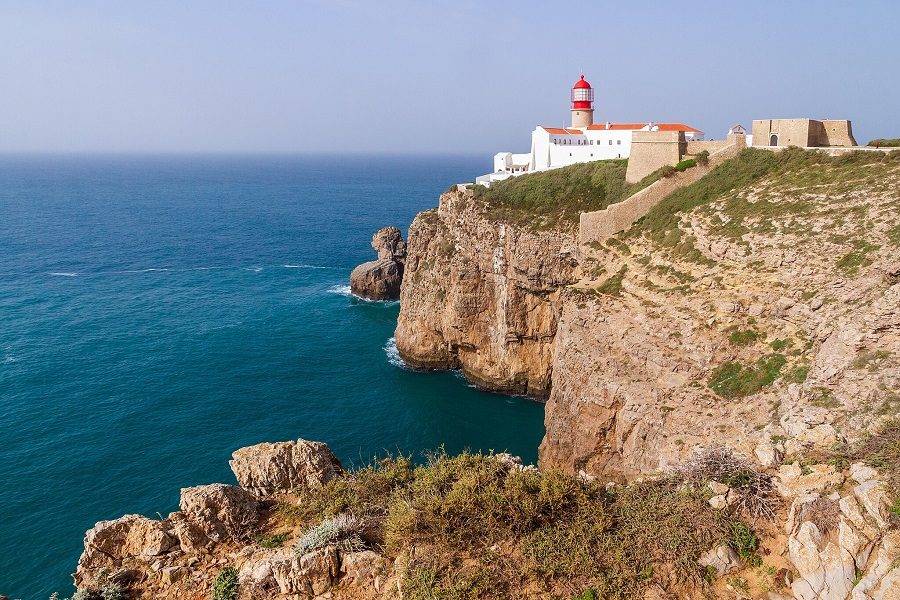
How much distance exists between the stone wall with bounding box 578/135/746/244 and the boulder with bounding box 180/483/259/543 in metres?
31.7

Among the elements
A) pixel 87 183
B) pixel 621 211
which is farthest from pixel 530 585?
pixel 87 183

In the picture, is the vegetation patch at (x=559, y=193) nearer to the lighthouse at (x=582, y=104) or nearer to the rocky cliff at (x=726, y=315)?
the rocky cliff at (x=726, y=315)

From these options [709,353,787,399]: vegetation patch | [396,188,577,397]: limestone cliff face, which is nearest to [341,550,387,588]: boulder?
[709,353,787,399]: vegetation patch

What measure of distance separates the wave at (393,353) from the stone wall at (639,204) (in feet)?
65.8

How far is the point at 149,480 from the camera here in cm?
3259

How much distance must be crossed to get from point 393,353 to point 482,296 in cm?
1113

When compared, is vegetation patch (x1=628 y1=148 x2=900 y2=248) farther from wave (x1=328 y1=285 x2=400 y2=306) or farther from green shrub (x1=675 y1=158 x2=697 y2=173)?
wave (x1=328 y1=285 x2=400 y2=306)

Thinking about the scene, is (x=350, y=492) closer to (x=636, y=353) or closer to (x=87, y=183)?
(x=636, y=353)

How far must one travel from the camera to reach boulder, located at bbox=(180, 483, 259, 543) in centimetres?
1273

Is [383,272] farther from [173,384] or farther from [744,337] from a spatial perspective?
[744,337]

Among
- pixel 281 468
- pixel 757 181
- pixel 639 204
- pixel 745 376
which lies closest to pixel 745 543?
pixel 281 468

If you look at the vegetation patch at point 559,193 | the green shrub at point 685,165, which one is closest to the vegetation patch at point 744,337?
the green shrub at point 685,165

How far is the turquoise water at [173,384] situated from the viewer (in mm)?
31688

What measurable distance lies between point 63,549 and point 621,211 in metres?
37.5
